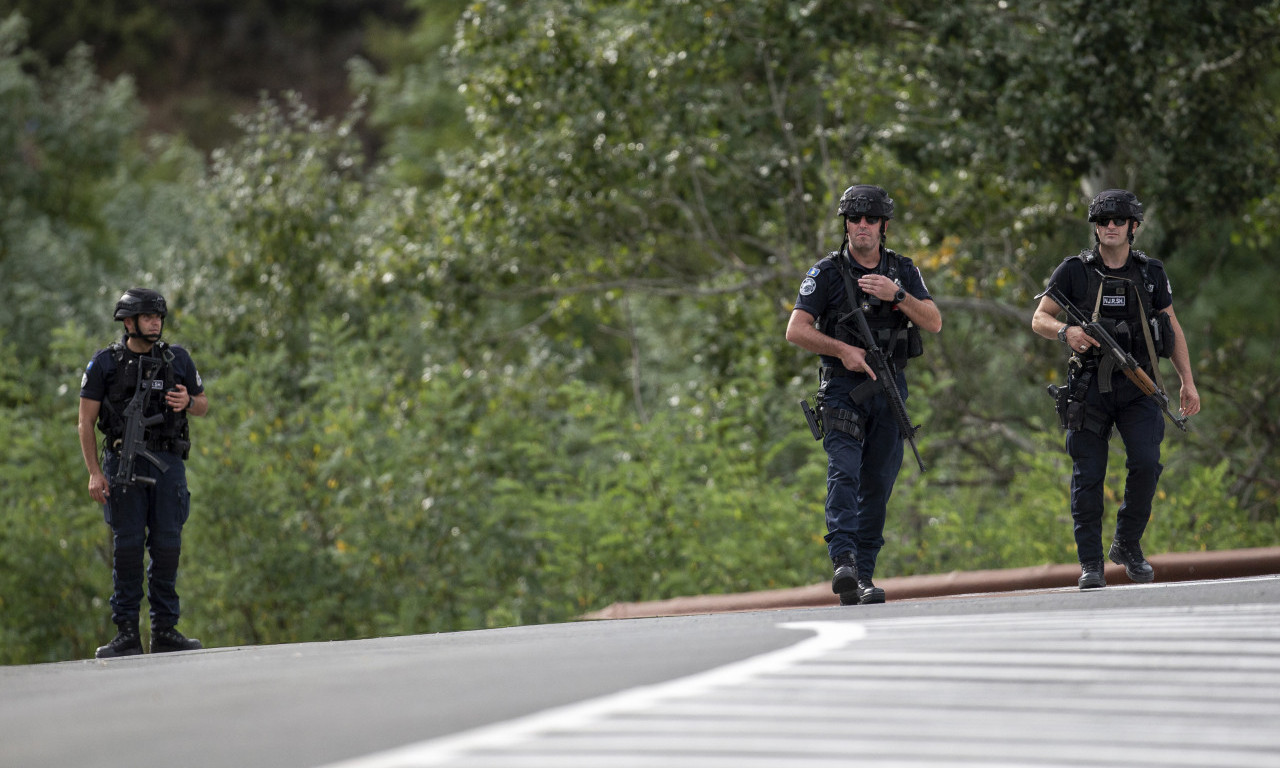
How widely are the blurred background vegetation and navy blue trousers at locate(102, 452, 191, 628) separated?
4555 millimetres

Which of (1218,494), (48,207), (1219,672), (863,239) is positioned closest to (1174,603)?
(1219,672)

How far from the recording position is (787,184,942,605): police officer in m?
7.28

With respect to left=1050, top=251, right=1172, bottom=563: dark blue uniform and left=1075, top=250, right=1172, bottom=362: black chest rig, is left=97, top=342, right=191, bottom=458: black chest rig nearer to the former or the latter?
left=1050, top=251, right=1172, bottom=563: dark blue uniform

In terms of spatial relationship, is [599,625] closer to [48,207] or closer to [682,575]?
[682,575]

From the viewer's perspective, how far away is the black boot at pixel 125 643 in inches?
330

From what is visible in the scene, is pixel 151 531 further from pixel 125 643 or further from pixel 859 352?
pixel 859 352

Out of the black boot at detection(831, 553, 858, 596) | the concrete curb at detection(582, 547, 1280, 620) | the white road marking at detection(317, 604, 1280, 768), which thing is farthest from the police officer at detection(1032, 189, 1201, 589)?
the white road marking at detection(317, 604, 1280, 768)

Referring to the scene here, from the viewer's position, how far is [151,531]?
8508 mm

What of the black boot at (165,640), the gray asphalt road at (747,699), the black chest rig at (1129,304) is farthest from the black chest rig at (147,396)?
the black chest rig at (1129,304)

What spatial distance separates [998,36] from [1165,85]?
1507 millimetres

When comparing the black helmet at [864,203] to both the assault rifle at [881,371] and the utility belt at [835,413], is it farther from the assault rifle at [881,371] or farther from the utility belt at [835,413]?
the utility belt at [835,413]

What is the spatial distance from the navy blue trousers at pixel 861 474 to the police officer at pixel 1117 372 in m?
0.85

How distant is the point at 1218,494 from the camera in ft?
38.1

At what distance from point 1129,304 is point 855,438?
1.50 meters
